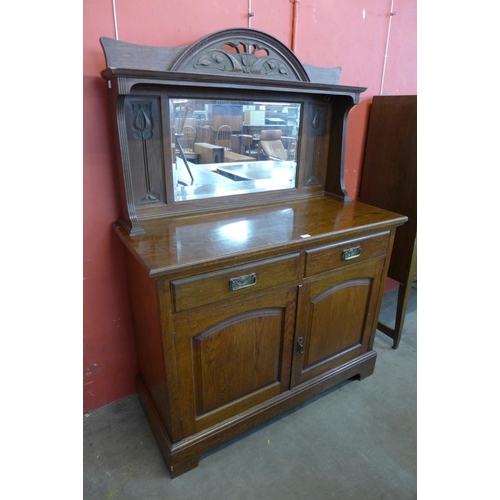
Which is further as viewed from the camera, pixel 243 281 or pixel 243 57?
pixel 243 57

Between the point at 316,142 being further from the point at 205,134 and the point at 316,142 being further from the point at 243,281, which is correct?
the point at 243,281

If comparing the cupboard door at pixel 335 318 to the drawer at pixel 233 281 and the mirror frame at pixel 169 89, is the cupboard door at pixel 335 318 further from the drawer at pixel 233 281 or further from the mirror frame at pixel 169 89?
the mirror frame at pixel 169 89

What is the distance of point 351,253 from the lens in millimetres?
1559

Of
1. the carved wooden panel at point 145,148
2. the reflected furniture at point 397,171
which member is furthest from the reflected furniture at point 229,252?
the reflected furniture at point 397,171

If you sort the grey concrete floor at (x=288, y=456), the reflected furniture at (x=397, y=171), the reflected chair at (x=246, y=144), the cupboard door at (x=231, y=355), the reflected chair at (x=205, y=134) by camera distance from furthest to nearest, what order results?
1. the reflected furniture at (x=397, y=171)
2. the reflected chair at (x=246, y=144)
3. the reflected chair at (x=205, y=134)
4. the grey concrete floor at (x=288, y=456)
5. the cupboard door at (x=231, y=355)

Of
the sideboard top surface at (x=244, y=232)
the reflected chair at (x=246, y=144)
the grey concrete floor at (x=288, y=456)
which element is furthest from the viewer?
the reflected chair at (x=246, y=144)

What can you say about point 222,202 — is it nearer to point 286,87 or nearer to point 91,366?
point 286,87

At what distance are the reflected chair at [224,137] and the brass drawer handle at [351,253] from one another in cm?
70

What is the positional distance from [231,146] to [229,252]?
0.63m

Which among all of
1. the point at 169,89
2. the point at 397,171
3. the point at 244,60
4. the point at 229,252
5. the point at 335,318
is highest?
the point at 244,60

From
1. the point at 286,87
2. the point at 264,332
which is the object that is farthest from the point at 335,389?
the point at 286,87

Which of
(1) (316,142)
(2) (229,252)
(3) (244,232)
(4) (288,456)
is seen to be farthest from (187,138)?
(4) (288,456)

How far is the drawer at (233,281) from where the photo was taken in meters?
1.18

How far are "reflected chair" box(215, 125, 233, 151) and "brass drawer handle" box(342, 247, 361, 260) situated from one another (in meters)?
0.70
